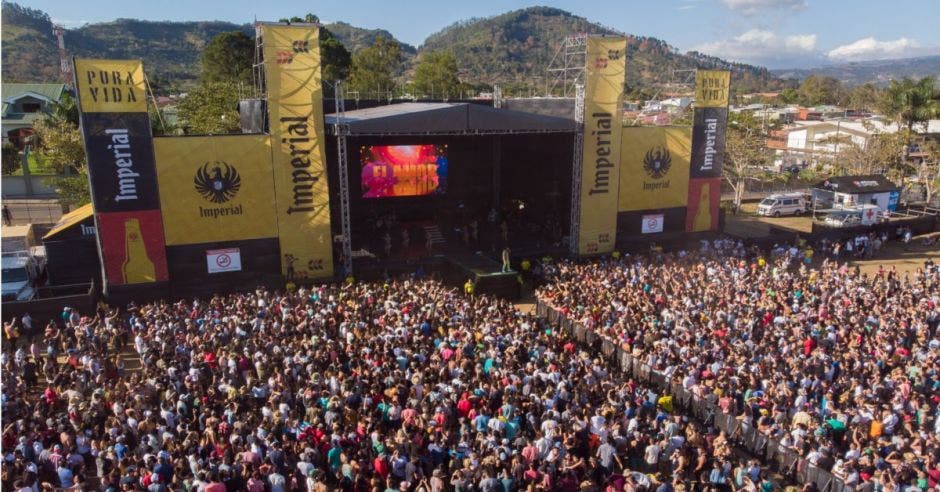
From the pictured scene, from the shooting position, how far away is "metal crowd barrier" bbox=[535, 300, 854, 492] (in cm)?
1070

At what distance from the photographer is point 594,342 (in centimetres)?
1641

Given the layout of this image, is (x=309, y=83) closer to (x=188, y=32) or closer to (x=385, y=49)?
(x=385, y=49)

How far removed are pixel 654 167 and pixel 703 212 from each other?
132 inches

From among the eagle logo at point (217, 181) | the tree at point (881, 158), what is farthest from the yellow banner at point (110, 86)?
the tree at point (881, 158)

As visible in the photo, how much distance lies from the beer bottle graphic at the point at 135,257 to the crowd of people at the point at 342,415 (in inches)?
194

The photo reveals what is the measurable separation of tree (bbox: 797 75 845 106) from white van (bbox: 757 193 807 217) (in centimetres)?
9205

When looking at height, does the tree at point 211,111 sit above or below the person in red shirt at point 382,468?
above

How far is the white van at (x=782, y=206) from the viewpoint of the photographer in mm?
36250

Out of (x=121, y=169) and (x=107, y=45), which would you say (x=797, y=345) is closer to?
(x=121, y=169)

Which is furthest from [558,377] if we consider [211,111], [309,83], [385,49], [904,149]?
[385,49]

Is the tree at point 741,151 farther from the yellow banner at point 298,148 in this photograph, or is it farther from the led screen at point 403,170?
the yellow banner at point 298,148

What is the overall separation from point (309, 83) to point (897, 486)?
739 inches

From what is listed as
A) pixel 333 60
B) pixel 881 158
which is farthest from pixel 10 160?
pixel 881 158

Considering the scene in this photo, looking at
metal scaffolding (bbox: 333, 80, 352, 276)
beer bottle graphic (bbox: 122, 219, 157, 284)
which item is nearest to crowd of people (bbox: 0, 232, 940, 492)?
beer bottle graphic (bbox: 122, 219, 157, 284)
